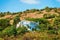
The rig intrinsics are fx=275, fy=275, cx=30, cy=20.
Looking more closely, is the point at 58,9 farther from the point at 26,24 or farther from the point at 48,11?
the point at 26,24

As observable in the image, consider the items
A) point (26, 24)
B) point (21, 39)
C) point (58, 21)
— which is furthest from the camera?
point (58, 21)

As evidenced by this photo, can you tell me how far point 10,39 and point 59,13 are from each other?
20.3 m

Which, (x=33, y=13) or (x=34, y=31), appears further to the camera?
(x=33, y=13)

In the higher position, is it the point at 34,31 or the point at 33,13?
the point at 34,31

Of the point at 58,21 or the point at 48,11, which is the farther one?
the point at 48,11

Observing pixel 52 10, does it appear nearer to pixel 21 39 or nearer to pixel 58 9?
pixel 58 9

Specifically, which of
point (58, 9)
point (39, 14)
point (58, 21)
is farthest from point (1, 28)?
point (58, 9)

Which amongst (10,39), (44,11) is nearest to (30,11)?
(44,11)

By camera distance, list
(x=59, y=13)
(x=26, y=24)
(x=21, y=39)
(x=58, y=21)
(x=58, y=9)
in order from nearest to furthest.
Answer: (x=21, y=39), (x=26, y=24), (x=58, y=21), (x=59, y=13), (x=58, y=9)

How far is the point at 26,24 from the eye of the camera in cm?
2814

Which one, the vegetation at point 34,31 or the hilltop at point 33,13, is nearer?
the vegetation at point 34,31

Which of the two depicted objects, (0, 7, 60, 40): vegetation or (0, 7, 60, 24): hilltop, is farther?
(0, 7, 60, 24): hilltop

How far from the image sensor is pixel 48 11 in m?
41.7

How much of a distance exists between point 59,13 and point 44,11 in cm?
309
